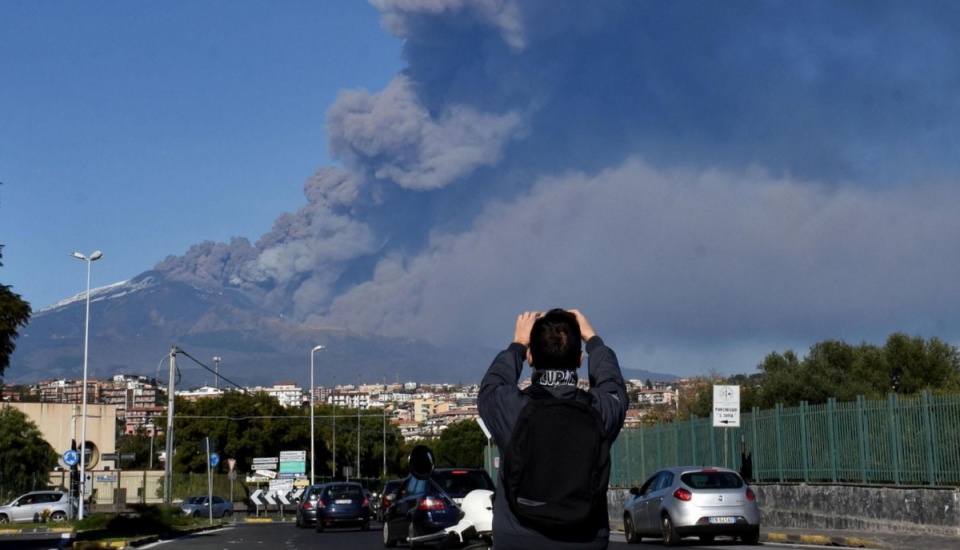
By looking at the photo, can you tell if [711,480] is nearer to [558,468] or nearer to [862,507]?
[862,507]

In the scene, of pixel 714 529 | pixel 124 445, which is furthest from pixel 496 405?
pixel 124 445

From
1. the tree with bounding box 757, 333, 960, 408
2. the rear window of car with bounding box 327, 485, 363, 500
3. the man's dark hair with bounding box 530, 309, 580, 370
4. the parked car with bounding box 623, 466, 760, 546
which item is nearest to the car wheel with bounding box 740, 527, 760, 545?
the parked car with bounding box 623, 466, 760, 546

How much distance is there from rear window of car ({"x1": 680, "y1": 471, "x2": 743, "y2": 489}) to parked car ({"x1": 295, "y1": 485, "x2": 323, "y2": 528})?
17660mm

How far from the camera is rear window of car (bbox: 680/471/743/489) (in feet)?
75.8

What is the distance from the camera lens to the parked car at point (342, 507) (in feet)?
120

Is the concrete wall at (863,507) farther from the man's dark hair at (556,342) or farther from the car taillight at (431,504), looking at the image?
the man's dark hair at (556,342)

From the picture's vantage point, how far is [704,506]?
74.6 feet

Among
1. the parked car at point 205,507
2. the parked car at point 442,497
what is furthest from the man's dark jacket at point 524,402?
the parked car at point 205,507

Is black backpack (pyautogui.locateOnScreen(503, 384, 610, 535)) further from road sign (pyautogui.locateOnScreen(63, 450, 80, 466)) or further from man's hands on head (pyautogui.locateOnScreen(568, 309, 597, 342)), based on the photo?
road sign (pyautogui.locateOnScreen(63, 450, 80, 466))

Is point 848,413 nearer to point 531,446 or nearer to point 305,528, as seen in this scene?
point 305,528

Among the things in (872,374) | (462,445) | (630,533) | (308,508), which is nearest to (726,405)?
(630,533)

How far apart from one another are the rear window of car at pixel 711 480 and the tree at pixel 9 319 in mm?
14940

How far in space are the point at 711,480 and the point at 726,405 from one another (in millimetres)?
5918

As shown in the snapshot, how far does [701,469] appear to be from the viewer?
23.4 meters
